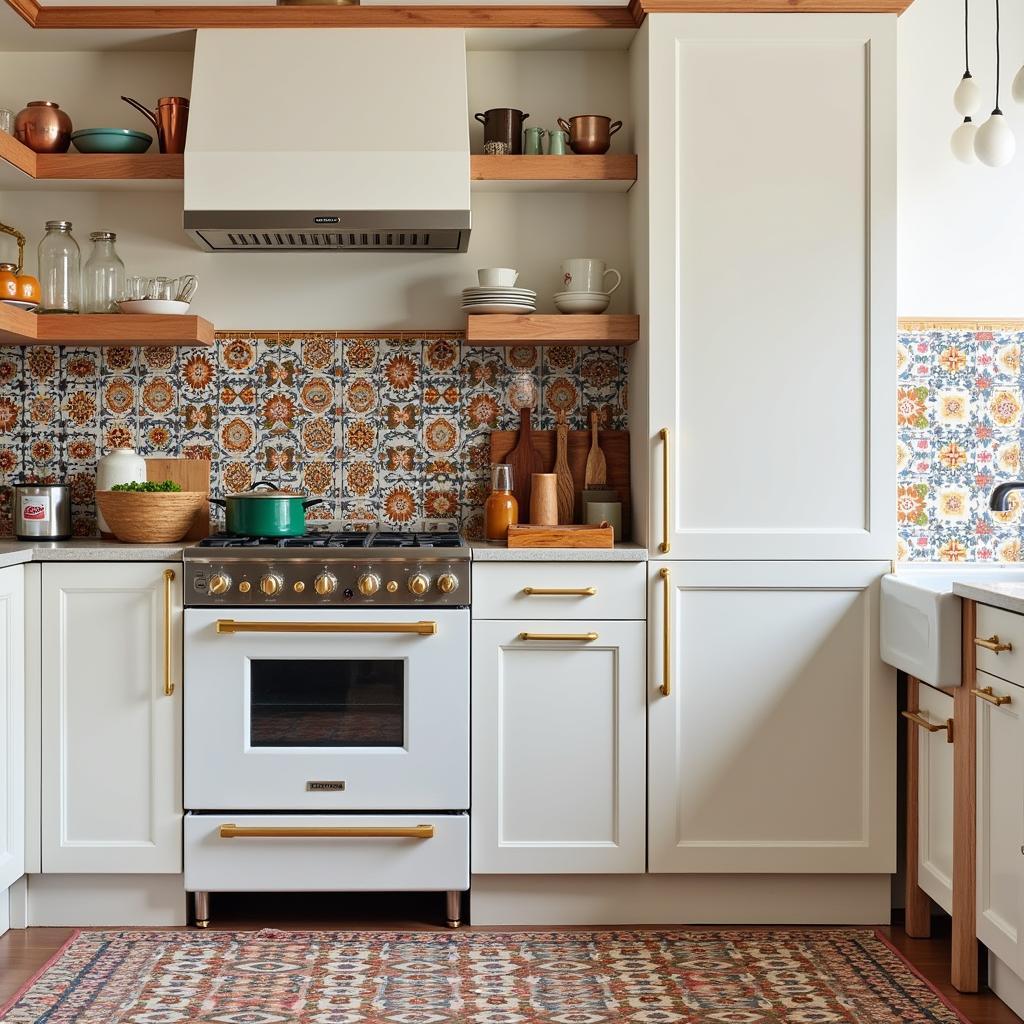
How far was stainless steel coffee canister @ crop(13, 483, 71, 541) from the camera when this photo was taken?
3.05m

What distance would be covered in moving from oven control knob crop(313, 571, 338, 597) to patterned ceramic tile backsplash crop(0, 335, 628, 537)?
0.54m

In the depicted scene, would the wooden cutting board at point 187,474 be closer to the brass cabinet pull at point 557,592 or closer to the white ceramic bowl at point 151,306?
the white ceramic bowl at point 151,306

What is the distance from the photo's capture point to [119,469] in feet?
10.2

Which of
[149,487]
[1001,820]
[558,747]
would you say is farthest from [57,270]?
[1001,820]

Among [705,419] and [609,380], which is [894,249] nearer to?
[705,419]

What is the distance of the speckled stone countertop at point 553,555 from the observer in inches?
110

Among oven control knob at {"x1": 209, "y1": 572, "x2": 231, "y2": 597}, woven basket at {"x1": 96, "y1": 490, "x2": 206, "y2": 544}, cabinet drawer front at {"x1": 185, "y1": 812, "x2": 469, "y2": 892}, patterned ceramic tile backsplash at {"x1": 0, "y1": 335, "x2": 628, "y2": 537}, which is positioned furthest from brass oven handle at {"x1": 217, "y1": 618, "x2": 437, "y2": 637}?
patterned ceramic tile backsplash at {"x1": 0, "y1": 335, "x2": 628, "y2": 537}

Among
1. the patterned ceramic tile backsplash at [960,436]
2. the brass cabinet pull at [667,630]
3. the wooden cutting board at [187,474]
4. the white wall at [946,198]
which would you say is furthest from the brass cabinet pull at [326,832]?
the white wall at [946,198]

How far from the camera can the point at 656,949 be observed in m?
2.70

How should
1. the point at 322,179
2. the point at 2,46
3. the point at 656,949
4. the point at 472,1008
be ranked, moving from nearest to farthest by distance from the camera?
the point at 472,1008
the point at 656,949
the point at 322,179
the point at 2,46

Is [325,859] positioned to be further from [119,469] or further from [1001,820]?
[1001,820]

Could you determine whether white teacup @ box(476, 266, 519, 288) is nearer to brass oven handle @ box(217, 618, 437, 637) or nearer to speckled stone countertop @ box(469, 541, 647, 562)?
speckled stone countertop @ box(469, 541, 647, 562)

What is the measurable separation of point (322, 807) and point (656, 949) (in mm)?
898

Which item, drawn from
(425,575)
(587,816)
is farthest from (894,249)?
(587,816)
